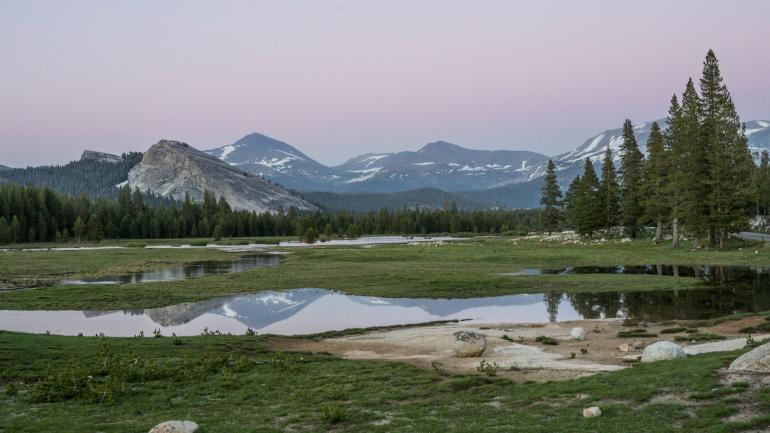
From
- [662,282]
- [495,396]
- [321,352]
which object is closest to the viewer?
[495,396]

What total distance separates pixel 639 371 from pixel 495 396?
5.09 meters

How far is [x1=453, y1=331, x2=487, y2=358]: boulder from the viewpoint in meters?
24.8

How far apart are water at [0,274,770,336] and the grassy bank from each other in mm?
2746

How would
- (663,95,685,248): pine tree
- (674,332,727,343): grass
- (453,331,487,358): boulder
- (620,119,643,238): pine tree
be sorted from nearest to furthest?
(453,331,487,358): boulder, (674,332,727,343): grass, (663,95,685,248): pine tree, (620,119,643,238): pine tree

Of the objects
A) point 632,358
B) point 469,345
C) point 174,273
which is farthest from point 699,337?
point 174,273

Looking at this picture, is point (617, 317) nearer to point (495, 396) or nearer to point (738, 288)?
point (738, 288)

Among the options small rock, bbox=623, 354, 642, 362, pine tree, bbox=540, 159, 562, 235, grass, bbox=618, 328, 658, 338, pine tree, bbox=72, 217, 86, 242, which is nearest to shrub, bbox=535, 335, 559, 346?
grass, bbox=618, 328, 658, 338

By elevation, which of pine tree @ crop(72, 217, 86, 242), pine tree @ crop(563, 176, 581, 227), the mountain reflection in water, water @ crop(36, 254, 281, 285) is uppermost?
pine tree @ crop(563, 176, 581, 227)

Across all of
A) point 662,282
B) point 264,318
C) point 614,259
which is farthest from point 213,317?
point 614,259

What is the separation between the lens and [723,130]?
72.4m

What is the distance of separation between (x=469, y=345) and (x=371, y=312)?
17111 millimetres

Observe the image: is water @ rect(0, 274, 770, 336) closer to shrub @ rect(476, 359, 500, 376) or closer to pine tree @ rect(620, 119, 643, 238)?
shrub @ rect(476, 359, 500, 376)

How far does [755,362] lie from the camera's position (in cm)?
1625

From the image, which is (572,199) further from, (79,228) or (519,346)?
(79,228)
